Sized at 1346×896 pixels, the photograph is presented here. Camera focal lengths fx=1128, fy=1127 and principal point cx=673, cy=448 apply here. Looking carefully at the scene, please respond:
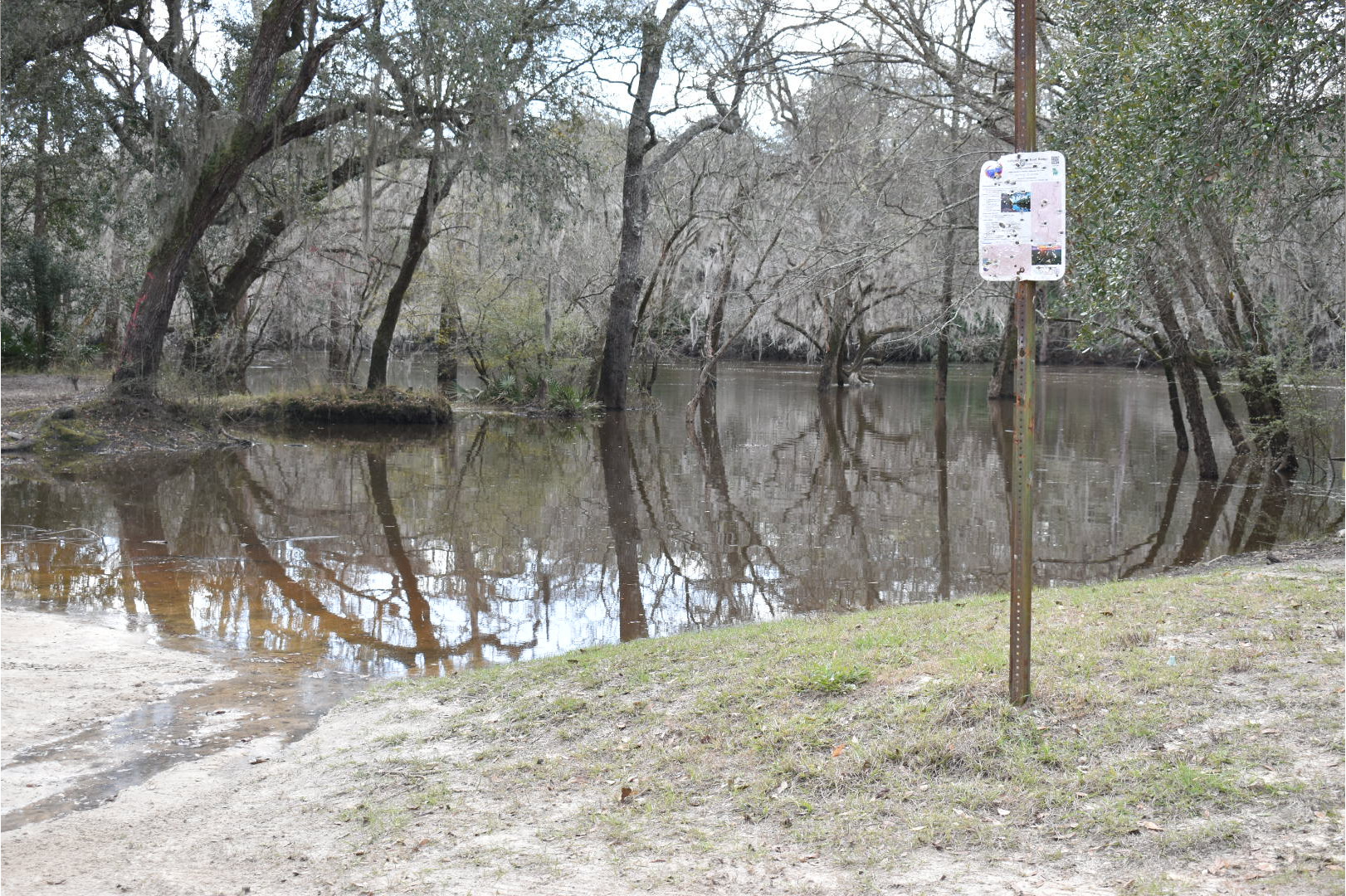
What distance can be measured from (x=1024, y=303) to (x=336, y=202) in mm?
26805

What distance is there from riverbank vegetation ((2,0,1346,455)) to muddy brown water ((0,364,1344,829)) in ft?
7.17

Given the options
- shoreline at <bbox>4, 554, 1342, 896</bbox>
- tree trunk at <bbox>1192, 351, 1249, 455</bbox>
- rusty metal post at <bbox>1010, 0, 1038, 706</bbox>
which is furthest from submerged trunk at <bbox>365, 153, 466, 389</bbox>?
rusty metal post at <bbox>1010, 0, 1038, 706</bbox>

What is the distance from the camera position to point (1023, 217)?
4383mm

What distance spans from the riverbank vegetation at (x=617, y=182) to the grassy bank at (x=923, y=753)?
321cm

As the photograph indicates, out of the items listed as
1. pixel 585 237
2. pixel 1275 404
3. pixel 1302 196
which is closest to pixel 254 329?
pixel 585 237

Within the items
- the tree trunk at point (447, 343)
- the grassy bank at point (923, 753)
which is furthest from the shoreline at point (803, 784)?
the tree trunk at point (447, 343)

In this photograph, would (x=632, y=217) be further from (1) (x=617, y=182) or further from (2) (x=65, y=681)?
(2) (x=65, y=681)

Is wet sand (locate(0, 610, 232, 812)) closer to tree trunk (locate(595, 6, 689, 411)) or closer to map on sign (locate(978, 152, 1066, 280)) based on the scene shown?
map on sign (locate(978, 152, 1066, 280))

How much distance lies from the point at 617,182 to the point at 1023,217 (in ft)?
93.7

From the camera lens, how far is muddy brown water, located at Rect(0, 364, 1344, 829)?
7695mm

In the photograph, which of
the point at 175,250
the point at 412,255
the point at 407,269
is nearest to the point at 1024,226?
the point at 175,250

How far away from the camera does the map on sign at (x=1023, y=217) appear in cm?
433

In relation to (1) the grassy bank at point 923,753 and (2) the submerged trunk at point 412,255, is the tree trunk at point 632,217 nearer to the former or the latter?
(2) the submerged trunk at point 412,255

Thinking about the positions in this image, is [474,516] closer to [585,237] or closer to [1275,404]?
[1275,404]
